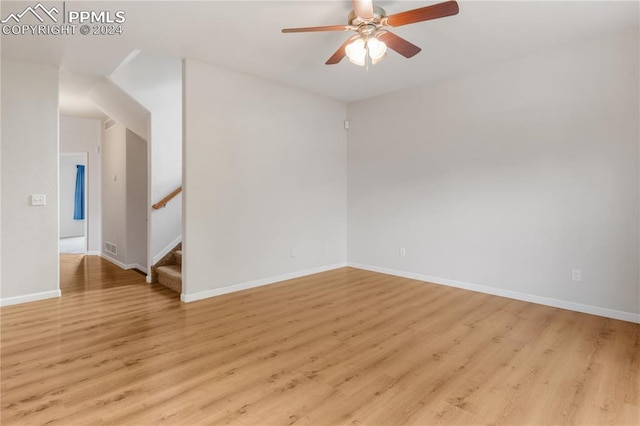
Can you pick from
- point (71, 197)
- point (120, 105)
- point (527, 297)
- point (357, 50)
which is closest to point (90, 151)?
point (120, 105)

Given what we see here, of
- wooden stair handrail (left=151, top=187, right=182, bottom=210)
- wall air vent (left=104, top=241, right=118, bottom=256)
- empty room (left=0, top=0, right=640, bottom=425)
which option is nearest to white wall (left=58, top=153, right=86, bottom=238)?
wall air vent (left=104, top=241, right=118, bottom=256)

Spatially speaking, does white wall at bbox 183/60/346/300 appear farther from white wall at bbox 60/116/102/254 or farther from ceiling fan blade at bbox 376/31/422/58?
white wall at bbox 60/116/102/254

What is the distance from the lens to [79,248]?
8.02m

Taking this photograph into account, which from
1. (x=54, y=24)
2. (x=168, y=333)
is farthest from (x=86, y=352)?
(x=54, y=24)

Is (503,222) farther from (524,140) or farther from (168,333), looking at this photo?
(168,333)

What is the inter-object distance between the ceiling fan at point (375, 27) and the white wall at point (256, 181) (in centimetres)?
169

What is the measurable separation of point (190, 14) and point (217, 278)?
2.77m

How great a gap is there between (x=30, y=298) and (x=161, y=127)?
8.47 feet

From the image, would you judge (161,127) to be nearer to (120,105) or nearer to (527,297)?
(120,105)

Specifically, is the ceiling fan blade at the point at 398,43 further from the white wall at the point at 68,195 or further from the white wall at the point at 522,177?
the white wall at the point at 68,195

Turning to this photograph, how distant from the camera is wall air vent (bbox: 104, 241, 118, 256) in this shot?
6.16m

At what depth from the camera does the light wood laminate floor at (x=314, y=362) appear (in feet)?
6.26

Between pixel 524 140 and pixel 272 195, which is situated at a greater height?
pixel 524 140

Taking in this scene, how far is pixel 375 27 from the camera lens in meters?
2.71
